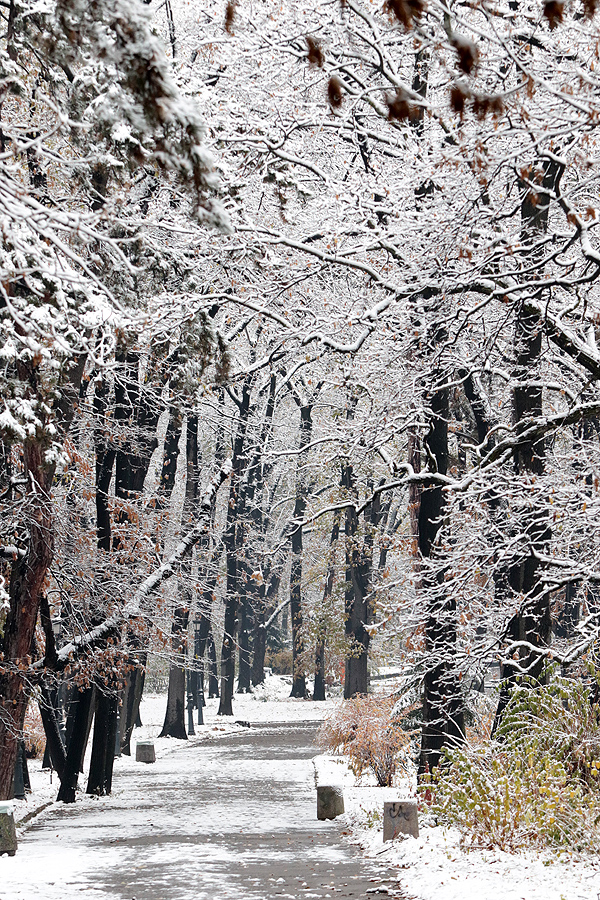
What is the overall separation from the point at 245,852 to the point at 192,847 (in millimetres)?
814

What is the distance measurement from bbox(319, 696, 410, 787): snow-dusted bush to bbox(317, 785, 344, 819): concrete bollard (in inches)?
99.6

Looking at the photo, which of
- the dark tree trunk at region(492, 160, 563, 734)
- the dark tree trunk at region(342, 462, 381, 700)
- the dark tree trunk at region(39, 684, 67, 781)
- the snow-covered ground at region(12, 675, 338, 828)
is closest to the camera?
the dark tree trunk at region(492, 160, 563, 734)

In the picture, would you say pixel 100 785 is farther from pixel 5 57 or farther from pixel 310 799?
pixel 5 57

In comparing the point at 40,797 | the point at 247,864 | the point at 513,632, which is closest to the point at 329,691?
the point at 40,797

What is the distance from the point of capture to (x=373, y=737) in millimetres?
18766

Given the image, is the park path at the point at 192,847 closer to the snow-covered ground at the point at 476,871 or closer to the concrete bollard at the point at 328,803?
the concrete bollard at the point at 328,803

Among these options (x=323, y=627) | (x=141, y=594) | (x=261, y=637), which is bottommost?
(x=141, y=594)

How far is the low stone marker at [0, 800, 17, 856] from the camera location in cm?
1257

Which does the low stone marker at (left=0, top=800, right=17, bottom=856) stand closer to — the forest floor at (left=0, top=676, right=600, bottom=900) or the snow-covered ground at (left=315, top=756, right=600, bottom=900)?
the forest floor at (left=0, top=676, right=600, bottom=900)

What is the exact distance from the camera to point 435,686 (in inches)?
574

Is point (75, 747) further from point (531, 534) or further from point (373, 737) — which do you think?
point (531, 534)

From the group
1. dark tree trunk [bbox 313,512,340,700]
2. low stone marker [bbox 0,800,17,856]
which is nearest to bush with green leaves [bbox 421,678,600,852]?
low stone marker [bbox 0,800,17,856]

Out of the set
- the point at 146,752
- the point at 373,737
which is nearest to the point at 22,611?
the point at 373,737

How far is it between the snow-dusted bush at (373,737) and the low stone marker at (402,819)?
5723mm
